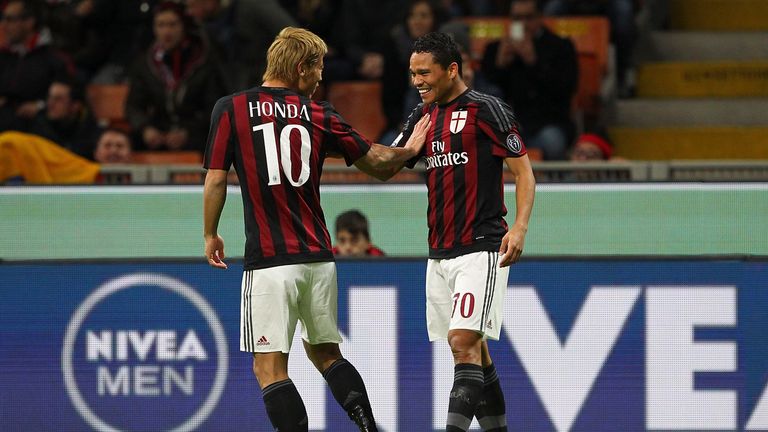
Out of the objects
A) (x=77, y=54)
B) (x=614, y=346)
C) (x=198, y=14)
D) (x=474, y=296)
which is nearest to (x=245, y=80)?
(x=198, y=14)

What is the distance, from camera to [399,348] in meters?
7.77

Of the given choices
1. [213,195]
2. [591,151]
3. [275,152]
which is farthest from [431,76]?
[591,151]

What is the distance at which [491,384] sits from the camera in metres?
6.68

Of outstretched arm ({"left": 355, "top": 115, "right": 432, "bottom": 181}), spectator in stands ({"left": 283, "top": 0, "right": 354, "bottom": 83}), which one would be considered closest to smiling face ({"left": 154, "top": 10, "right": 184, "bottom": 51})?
spectator in stands ({"left": 283, "top": 0, "right": 354, "bottom": 83})

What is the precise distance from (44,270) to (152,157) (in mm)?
2700

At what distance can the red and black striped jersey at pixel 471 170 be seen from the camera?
252 inches

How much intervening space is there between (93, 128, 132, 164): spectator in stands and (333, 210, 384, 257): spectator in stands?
2624mm

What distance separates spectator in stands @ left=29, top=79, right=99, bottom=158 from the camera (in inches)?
432

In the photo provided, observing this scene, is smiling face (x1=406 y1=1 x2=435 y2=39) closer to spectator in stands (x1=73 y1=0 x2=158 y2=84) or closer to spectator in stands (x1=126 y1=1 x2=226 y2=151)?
spectator in stands (x1=126 y1=1 x2=226 y2=151)

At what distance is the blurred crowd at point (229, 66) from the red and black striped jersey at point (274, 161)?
150 inches

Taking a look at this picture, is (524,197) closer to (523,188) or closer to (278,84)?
(523,188)

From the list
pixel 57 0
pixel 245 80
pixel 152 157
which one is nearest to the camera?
pixel 152 157

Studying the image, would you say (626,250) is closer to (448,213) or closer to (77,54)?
(448,213)

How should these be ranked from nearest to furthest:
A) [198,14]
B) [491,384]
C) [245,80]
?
[491,384] → [245,80] → [198,14]
